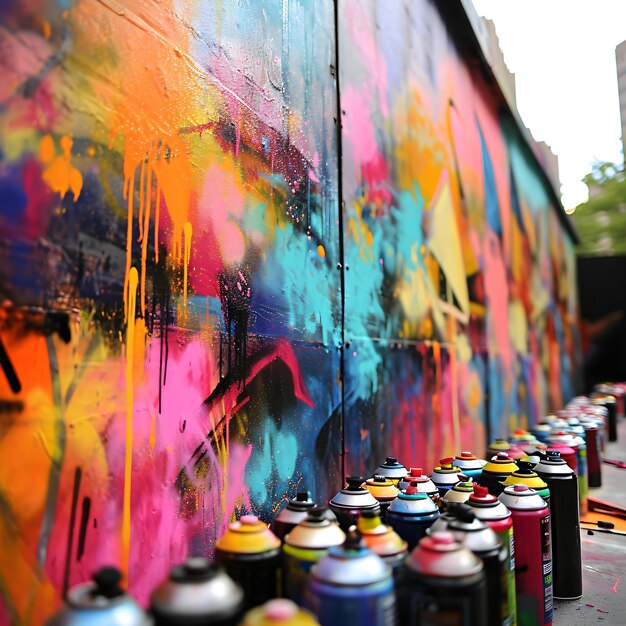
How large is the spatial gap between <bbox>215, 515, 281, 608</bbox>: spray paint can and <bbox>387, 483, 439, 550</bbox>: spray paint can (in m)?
0.58

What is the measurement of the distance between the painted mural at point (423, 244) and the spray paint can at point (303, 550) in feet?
5.23

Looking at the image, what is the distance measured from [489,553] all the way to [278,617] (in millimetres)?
823

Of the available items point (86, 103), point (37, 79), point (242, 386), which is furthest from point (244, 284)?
point (37, 79)

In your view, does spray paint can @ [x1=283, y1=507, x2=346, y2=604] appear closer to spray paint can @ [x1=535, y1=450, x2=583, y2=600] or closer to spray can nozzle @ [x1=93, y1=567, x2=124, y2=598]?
spray can nozzle @ [x1=93, y1=567, x2=124, y2=598]

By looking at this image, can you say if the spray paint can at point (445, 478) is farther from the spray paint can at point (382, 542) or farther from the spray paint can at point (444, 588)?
the spray paint can at point (444, 588)

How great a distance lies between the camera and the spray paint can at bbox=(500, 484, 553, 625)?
2176 mm

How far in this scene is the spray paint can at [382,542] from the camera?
5.37 feet

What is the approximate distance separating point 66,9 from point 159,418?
127 centimetres

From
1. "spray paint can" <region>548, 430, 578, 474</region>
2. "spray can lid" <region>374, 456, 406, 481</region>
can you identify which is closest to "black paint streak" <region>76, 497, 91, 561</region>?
"spray can lid" <region>374, 456, 406, 481</region>

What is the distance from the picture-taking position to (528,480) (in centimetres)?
252

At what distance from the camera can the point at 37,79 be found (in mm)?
1582

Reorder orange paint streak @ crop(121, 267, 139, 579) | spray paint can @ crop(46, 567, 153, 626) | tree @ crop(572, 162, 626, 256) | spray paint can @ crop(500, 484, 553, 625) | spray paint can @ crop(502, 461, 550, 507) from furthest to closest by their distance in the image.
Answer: tree @ crop(572, 162, 626, 256) → spray paint can @ crop(502, 461, 550, 507) → spray paint can @ crop(500, 484, 553, 625) → orange paint streak @ crop(121, 267, 139, 579) → spray paint can @ crop(46, 567, 153, 626)

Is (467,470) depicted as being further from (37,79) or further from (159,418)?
(37,79)

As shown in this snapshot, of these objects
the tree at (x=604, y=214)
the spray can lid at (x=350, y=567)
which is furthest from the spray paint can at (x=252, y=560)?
the tree at (x=604, y=214)
